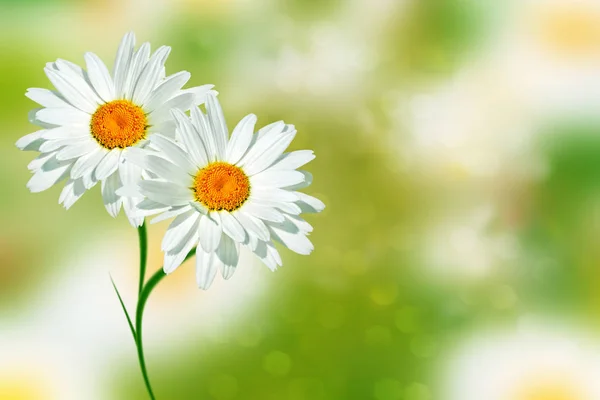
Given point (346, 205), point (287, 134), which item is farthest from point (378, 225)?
point (287, 134)

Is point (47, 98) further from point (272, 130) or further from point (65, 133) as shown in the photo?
point (272, 130)

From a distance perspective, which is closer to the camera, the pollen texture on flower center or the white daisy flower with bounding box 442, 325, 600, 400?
the pollen texture on flower center

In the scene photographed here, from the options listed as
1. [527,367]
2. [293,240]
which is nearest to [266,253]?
[293,240]

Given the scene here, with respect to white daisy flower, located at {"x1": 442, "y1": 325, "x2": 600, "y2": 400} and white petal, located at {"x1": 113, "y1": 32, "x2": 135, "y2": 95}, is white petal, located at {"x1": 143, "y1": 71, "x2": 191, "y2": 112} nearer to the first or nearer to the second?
white petal, located at {"x1": 113, "y1": 32, "x2": 135, "y2": 95}

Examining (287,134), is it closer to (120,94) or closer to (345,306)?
(120,94)

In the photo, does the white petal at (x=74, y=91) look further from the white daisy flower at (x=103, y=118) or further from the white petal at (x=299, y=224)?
the white petal at (x=299, y=224)

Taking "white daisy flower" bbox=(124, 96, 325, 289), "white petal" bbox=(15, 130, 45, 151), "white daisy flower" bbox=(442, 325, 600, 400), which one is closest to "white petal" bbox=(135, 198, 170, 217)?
"white daisy flower" bbox=(124, 96, 325, 289)
